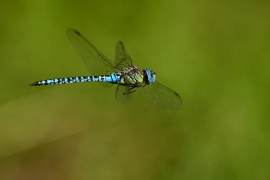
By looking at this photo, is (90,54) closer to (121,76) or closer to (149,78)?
(121,76)

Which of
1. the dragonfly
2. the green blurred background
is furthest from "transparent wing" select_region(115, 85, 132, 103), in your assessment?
the green blurred background

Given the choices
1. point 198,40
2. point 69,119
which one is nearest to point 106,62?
point 69,119

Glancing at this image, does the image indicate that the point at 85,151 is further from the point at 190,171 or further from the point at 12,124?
the point at 190,171

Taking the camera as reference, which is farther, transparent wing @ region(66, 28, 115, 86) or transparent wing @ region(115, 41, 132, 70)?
transparent wing @ region(115, 41, 132, 70)

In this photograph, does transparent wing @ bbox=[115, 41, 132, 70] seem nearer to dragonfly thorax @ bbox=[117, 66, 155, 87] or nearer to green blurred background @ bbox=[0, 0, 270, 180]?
dragonfly thorax @ bbox=[117, 66, 155, 87]

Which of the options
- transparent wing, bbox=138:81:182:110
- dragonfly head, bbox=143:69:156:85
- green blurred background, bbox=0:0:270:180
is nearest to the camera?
transparent wing, bbox=138:81:182:110

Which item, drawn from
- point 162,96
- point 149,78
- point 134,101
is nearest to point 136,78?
point 149,78

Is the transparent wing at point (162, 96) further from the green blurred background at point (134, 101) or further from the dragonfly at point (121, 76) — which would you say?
the green blurred background at point (134, 101)
